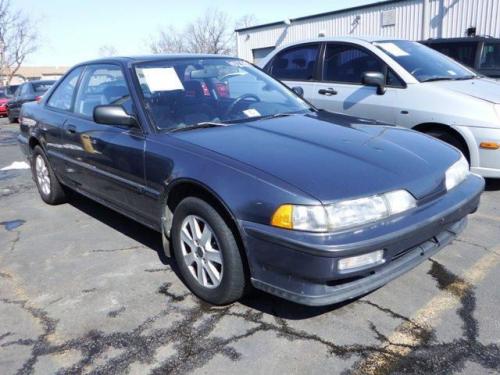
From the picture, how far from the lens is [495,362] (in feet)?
7.54

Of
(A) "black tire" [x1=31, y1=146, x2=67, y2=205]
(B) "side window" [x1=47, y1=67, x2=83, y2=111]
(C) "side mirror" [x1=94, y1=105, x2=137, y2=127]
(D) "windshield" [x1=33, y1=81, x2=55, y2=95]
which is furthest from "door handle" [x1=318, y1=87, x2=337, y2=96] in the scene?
(D) "windshield" [x1=33, y1=81, x2=55, y2=95]

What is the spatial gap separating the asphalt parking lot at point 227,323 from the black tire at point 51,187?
1.31 metres

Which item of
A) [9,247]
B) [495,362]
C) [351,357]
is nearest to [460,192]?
[495,362]

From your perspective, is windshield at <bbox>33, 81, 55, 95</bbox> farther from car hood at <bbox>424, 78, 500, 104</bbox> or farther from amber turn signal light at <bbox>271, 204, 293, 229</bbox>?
amber turn signal light at <bbox>271, 204, 293, 229</bbox>

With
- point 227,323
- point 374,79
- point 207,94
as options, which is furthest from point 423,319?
point 374,79

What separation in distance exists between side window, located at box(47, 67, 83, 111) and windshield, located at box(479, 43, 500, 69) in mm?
6631

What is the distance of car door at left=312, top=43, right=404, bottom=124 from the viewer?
17.1 ft

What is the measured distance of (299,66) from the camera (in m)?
6.24

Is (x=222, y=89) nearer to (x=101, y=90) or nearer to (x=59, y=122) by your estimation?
(x=101, y=90)

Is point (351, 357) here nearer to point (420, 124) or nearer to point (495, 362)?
point (495, 362)

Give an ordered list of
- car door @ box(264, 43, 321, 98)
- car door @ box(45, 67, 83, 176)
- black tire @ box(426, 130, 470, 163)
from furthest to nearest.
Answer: car door @ box(264, 43, 321, 98), black tire @ box(426, 130, 470, 163), car door @ box(45, 67, 83, 176)

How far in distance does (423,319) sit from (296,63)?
4.33 m

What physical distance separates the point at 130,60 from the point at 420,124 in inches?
119

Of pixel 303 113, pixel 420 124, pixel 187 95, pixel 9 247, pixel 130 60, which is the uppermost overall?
pixel 130 60
